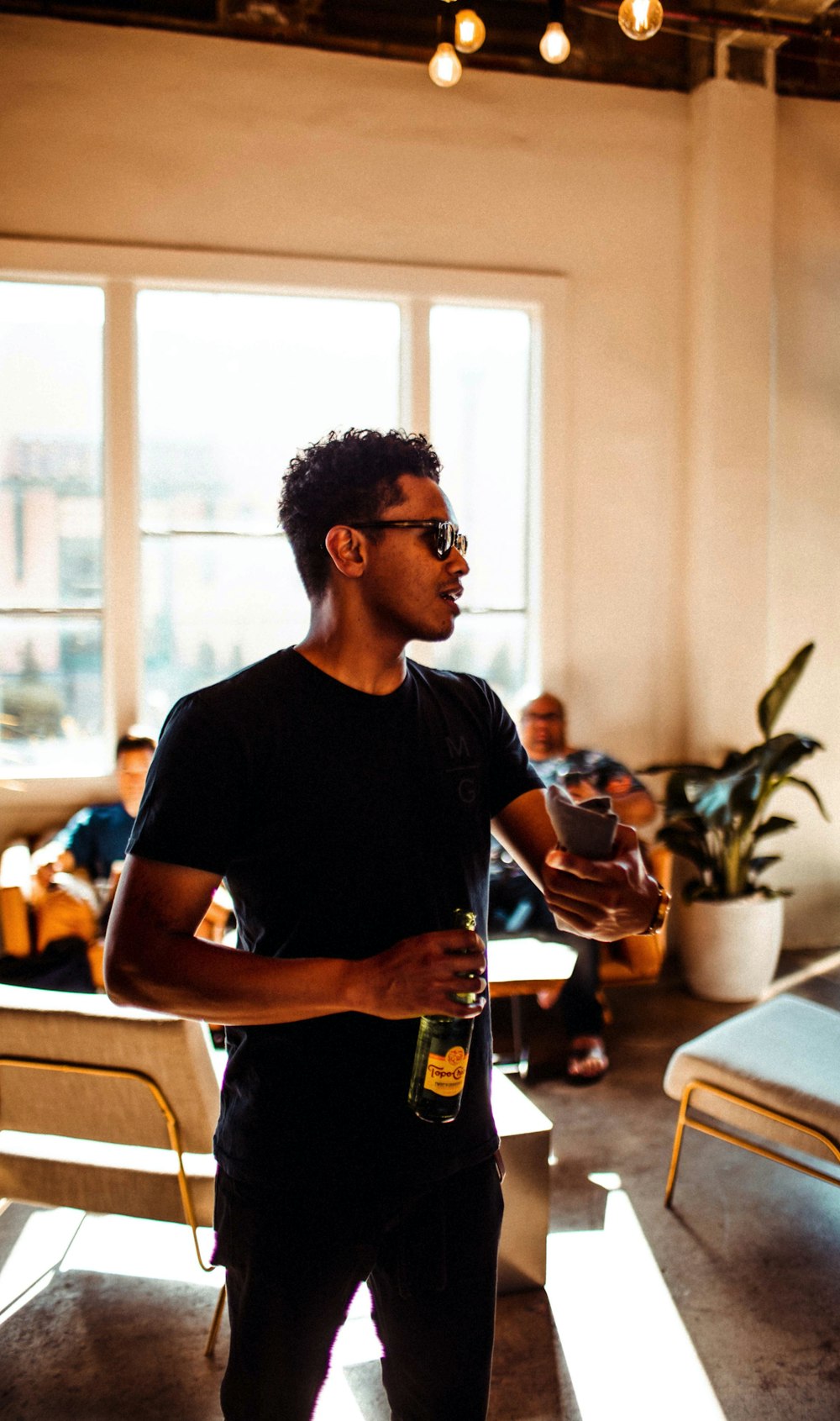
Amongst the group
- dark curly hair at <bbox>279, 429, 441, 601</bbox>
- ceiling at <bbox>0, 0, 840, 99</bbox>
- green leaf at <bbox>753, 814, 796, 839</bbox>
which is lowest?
green leaf at <bbox>753, 814, 796, 839</bbox>

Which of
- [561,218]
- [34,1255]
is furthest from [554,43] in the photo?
[34,1255]

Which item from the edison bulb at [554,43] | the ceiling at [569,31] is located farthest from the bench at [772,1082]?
the ceiling at [569,31]

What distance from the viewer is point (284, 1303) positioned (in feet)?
3.93

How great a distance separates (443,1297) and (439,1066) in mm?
279

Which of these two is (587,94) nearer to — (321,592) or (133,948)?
(321,592)

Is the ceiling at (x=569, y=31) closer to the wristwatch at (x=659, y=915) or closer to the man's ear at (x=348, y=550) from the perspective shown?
the man's ear at (x=348, y=550)

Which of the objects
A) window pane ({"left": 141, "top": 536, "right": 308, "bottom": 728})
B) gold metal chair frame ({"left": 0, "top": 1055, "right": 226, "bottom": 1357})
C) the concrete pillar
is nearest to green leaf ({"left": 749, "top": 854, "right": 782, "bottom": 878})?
the concrete pillar

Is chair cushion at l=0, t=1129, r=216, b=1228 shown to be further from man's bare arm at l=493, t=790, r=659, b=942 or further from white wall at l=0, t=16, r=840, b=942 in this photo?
white wall at l=0, t=16, r=840, b=942

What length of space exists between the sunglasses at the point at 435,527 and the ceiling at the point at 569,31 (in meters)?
3.77

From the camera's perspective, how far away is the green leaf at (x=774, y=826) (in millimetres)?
4527

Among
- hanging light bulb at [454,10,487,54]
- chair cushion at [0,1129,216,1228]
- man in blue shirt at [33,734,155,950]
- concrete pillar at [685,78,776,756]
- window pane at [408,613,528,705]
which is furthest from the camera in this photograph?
window pane at [408,613,528,705]

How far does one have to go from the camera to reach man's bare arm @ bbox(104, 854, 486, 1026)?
1.12m

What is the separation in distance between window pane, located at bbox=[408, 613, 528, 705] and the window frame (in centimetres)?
11

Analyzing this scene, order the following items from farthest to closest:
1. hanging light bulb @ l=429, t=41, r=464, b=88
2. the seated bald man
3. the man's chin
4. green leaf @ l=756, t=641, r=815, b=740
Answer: green leaf @ l=756, t=641, r=815, b=740, the seated bald man, hanging light bulb @ l=429, t=41, r=464, b=88, the man's chin
